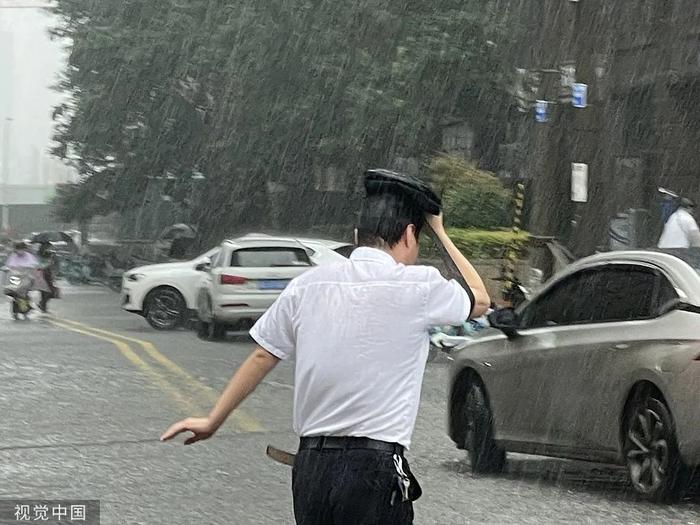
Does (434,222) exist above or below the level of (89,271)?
above

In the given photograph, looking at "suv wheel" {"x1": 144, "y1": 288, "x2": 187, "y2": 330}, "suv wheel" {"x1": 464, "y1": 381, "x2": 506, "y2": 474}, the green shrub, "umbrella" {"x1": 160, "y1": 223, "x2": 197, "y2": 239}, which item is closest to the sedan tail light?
"suv wheel" {"x1": 144, "y1": 288, "x2": 187, "y2": 330}

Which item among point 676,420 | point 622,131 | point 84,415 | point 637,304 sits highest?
point 622,131

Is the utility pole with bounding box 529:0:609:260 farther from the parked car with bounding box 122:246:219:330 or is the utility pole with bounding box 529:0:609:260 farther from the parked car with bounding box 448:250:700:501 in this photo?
the parked car with bounding box 448:250:700:501

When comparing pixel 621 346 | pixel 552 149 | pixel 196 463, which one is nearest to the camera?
pixel 621 346

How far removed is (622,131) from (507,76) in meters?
2.87

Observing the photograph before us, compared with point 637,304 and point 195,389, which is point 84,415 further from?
point 637,304

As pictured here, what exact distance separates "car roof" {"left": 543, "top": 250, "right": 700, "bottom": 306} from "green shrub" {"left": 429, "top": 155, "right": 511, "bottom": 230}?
1717 centimetres

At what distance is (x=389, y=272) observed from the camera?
145 inches

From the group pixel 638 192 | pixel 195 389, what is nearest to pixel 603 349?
pixel 195 389

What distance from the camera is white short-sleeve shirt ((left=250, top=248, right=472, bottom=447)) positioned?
3615mm

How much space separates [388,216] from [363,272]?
0.55 ft

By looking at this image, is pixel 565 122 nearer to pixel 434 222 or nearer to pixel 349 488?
pixel 434 222

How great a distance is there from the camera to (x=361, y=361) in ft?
11.9

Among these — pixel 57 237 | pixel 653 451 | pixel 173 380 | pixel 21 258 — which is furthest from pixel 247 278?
pixel 57 237
